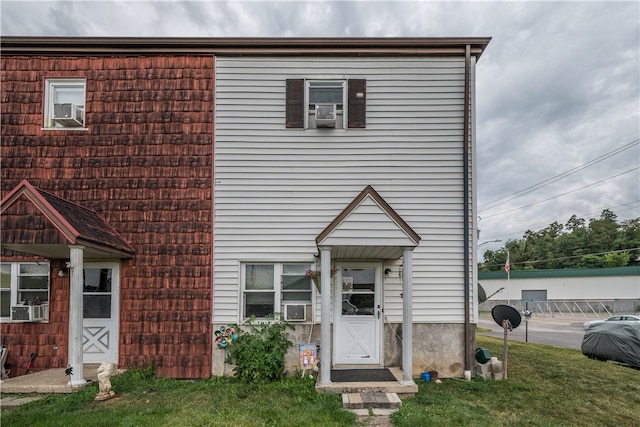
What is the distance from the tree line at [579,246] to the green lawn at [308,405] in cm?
4642

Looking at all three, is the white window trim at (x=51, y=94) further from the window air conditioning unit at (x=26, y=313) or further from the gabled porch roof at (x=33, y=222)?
the window air conditioning unit at (x=26, y=313)

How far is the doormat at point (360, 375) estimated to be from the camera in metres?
6.12

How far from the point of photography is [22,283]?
23.0 ft

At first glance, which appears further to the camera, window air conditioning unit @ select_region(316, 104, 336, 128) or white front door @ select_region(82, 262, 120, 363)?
window air conditioning unit @ select_region(316, 104, 336, 128)

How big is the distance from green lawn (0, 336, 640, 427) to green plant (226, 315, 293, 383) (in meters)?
0.27

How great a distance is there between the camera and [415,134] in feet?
24.0

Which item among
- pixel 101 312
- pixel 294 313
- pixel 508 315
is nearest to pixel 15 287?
pixel 101 312

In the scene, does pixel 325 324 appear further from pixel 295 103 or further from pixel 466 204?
pixel 295 103

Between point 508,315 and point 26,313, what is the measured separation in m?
9.53

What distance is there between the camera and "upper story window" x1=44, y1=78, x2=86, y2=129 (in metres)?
7.23

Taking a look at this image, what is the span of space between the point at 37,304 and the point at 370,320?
653 cm

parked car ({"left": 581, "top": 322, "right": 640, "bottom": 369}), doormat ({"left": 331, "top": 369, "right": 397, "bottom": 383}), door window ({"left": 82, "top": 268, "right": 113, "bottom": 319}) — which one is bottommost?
parked car ({"left": 581, "top": 322, "right": 640, "bottom": 369})

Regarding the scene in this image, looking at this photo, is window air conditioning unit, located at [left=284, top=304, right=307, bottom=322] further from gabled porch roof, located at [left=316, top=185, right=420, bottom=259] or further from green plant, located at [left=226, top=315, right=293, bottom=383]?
gabled porch roof, located at [left=316, top=185, right=420, bottom=259]

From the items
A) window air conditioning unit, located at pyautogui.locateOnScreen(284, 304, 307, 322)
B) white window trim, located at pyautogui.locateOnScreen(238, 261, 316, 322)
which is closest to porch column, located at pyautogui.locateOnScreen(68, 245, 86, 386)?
white window trim, located at pyautogui.locateOnScreen(238, 261, 316, 322)
